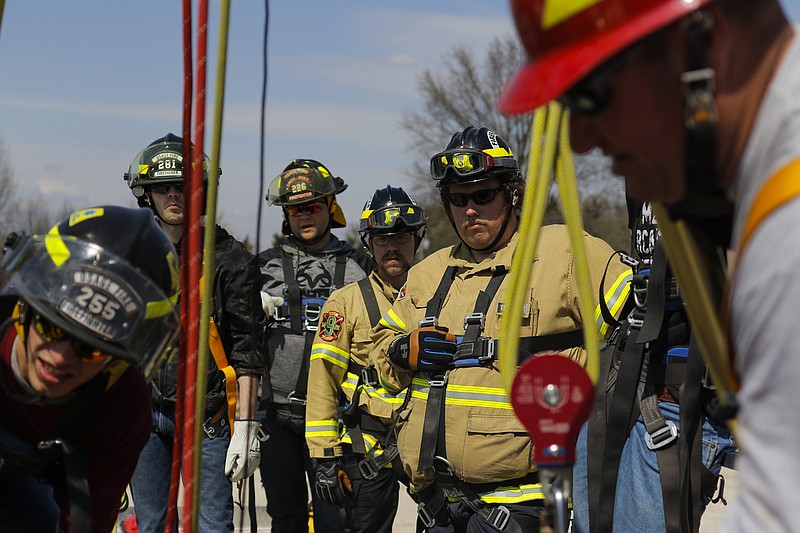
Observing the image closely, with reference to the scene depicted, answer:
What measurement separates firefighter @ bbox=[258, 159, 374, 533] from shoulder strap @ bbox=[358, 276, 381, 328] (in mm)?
561

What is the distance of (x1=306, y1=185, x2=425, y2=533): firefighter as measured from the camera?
5.39 m

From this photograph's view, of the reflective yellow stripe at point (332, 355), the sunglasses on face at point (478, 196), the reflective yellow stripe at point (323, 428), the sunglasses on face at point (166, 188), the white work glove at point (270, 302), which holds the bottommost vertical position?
the reflective yellow stripe at point (323, 428)

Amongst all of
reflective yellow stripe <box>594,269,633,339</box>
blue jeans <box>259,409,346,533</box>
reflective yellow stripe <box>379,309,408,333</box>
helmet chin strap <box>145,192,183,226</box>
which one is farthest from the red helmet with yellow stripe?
blue jeans <box>259,409,346,533</box>

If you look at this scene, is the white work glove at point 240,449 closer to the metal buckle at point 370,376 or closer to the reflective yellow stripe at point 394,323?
the metal buckle at point 370,376

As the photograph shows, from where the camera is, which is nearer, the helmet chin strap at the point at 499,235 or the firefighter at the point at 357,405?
the helmet chin strap at the point at 499,235

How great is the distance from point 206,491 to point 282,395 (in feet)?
3.44

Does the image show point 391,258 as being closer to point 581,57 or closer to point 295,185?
point 295,185

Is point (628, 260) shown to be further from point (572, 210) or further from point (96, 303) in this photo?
point (96, 303)

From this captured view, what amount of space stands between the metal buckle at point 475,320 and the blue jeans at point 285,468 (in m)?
2.10

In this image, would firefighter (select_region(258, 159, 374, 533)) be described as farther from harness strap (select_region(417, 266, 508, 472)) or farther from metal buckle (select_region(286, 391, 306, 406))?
harness strap (select_region(417, 266, 508, 472))

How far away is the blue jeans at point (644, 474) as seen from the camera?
3625 mm

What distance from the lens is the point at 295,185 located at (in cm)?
666

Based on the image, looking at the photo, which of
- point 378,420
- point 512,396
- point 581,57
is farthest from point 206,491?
point 581,57

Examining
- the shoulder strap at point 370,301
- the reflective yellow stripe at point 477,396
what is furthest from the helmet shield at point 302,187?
the reflective yellow stripe at point 477,396
